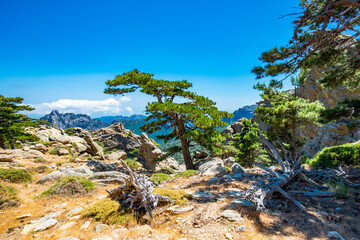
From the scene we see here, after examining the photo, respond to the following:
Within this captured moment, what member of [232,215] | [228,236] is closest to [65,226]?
[228,236]

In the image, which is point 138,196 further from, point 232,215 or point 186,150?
point 186,150

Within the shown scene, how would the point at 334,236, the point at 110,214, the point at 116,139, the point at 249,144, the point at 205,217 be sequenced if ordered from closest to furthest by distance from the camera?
1. the point at 334,236
2. the point at 205,217
3. the point at 110,214
4. the point at 249,144
5. the point at 116,139

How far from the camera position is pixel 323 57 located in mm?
7910

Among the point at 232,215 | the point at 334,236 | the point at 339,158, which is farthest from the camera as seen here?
the point at 339,158

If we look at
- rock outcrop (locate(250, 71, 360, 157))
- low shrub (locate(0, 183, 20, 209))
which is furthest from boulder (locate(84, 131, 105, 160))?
rock outcrop (locate(250, 71, 360, 157))

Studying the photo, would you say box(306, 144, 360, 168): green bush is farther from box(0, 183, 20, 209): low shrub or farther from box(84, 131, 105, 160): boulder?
box(84, 131, 105, 160): boulder

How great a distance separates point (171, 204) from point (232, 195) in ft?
8.01

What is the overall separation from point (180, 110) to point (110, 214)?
7.10 meters

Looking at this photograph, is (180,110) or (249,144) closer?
(180,110)

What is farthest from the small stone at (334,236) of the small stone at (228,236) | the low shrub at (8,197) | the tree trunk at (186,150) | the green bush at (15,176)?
the green bush at (15,176)

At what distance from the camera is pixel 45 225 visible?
4.62 metres

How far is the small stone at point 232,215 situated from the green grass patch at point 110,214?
8.09 ft

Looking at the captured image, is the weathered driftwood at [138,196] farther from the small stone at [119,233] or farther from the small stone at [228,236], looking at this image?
the small stone at [228,236]

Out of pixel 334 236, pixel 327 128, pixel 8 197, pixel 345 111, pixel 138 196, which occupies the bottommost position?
pixel 334 236
